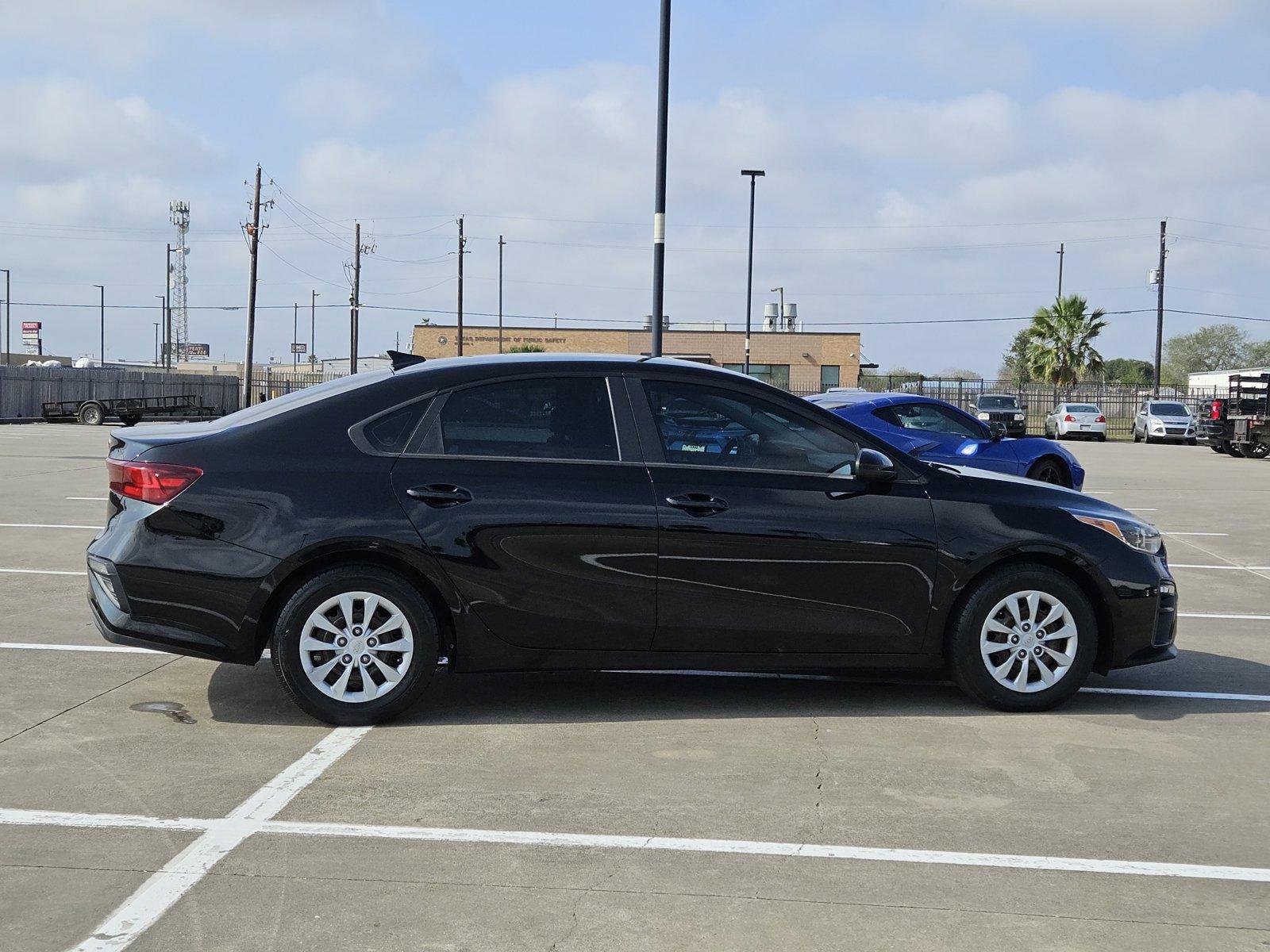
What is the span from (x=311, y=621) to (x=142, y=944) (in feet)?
7.51

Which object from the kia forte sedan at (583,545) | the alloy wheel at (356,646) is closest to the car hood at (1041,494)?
the kia forte sedan at (583,545)

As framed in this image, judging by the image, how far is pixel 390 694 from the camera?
5.89m

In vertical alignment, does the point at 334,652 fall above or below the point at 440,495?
below

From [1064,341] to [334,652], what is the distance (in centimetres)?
5628

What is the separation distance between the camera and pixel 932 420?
52.1 feet

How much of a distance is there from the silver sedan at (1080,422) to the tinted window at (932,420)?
105ft

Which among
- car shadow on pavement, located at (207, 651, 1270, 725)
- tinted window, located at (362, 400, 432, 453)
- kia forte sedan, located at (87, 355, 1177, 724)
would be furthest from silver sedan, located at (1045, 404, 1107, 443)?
tinted window, located at (362, 400, 432, 453)

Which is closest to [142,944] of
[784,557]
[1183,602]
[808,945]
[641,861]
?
[641,861]

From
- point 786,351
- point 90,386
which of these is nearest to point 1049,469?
point 90,386

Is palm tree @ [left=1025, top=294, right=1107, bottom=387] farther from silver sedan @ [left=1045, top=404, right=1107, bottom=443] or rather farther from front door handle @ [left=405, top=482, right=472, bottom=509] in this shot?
front door handle @ [left=405, top=482, right=472, bottom=509]

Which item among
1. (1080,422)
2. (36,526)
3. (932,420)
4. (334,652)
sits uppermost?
(1080,422)

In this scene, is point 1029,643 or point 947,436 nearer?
point 1029,643

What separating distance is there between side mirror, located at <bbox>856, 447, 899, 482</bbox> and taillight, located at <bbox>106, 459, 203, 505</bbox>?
116 inches

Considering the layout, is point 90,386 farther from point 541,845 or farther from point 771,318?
point 541,845
